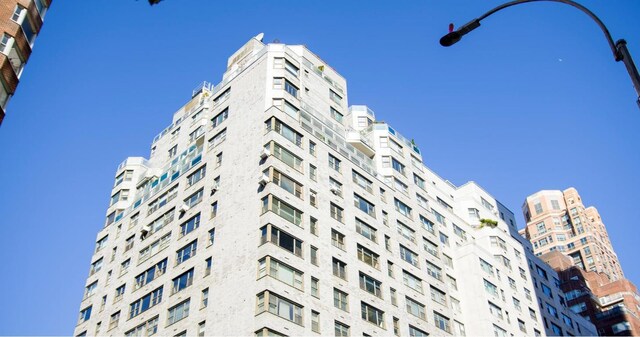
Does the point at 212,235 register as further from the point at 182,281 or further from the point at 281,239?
the point at 281,239

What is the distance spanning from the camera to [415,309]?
61.0 m

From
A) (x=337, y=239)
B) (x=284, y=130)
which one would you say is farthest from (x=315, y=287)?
(x=284, y=130)

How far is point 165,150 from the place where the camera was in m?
77.6

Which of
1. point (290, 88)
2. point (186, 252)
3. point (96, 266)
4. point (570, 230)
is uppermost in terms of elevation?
point (570, 230)

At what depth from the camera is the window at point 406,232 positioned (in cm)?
6712

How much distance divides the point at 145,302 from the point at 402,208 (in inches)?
1072

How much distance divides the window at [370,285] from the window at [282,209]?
304 inches

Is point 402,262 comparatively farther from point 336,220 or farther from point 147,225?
point 147,225

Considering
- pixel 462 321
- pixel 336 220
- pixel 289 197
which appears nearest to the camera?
pixel 289 197

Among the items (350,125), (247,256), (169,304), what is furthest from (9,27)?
(350,125)

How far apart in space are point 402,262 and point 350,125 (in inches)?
857

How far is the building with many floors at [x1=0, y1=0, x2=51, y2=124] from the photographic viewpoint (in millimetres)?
36875

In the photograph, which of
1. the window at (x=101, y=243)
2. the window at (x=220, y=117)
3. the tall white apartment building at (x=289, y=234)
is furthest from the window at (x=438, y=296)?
the window at (x=101, y=243)

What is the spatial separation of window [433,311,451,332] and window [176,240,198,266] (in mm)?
23070
